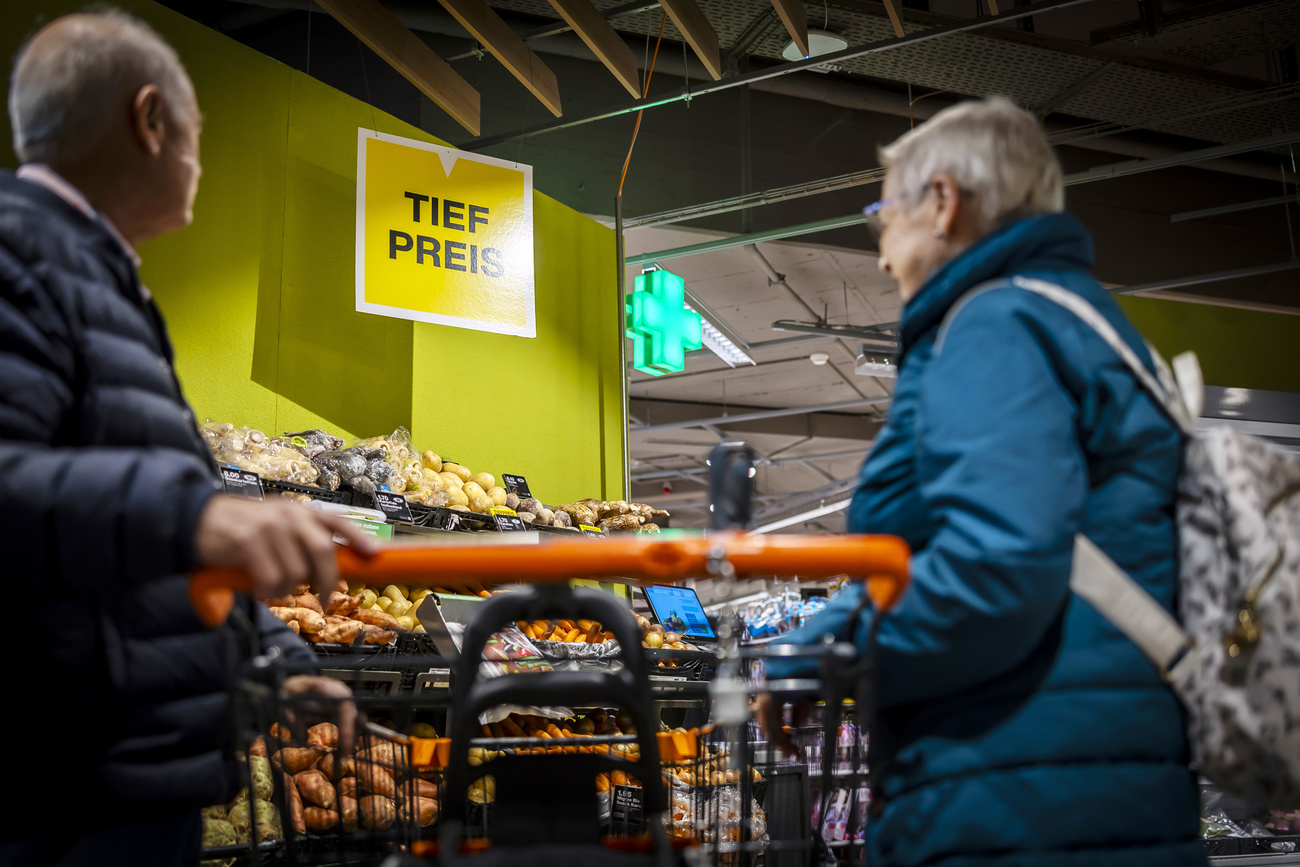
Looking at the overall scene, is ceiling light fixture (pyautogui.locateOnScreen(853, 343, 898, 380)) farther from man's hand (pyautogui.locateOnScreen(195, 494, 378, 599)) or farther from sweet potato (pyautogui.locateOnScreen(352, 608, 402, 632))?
man's hand (pyautogui.locateOnScreen(195, 494, 378, 599))

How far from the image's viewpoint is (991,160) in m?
1.53

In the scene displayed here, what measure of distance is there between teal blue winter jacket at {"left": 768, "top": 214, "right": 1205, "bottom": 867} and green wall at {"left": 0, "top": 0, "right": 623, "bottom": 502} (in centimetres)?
424

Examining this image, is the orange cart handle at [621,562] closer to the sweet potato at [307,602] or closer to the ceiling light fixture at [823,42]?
the sweet potato at [307,602]

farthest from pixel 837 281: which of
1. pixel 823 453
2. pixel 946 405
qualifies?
pixel 946 405

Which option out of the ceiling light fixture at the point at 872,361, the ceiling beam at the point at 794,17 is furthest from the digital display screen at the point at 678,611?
the ceiling light fixture at the point at 872,361

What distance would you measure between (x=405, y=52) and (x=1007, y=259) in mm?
4371

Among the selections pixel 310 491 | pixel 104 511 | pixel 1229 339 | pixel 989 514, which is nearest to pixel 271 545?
pixel 104 511

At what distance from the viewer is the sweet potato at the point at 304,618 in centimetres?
354

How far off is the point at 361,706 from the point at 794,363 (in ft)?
39.1

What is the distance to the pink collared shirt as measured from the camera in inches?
56.8

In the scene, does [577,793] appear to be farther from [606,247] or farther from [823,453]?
[823,453]

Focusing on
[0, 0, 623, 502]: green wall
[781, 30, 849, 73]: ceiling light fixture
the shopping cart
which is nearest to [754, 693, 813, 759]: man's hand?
the shopping cart

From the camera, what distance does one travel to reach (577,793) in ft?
4.76

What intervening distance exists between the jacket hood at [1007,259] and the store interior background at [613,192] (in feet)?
13.7
